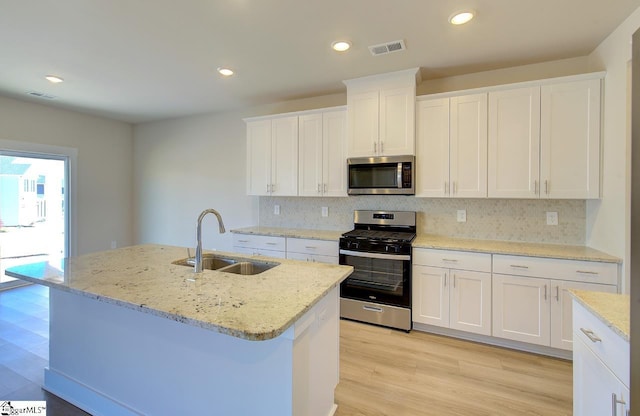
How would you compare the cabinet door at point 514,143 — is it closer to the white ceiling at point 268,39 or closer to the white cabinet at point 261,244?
the white ceiling at point 268,39

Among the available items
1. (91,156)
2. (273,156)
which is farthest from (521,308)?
(91,156)

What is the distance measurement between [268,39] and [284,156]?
1496mm

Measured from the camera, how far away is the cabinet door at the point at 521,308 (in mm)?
2490

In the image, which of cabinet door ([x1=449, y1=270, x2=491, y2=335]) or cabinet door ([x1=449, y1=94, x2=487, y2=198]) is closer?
cabinet door ([x1=449, y1=270, x2=491, y2=335])

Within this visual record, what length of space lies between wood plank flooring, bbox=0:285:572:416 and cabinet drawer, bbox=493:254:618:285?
73 centimetres

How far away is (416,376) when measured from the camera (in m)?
2.27

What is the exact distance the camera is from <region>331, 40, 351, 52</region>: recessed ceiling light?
2.49 metres

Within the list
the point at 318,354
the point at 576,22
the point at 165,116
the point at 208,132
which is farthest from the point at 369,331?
the point at 165,116

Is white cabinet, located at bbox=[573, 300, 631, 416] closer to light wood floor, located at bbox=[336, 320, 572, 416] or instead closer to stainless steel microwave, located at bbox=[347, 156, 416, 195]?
light wood floor, located at bbox=[336, 320, 572, 416]

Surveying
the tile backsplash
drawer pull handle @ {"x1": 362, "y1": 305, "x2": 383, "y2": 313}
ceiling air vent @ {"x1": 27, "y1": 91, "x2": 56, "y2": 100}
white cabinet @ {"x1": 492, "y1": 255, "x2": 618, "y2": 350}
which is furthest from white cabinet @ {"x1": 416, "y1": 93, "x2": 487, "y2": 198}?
ceiling air vent @ {"x1": 27, "y1": 91, "x2": 56, "y2": 100}

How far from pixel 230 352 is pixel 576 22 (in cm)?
320

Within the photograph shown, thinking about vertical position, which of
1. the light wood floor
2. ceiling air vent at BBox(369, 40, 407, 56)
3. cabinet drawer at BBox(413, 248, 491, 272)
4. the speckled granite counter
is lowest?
the light wood floor

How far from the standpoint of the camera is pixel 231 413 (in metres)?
1.42

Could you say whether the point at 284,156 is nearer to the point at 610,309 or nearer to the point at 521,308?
the point at 521,308
